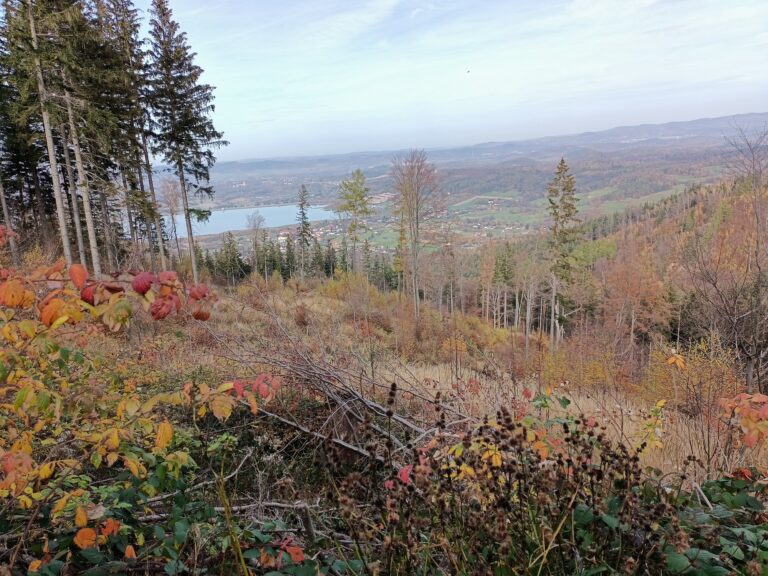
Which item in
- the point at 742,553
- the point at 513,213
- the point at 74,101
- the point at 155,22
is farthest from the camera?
the point at 513,213

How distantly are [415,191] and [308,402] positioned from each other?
2218 centimetres

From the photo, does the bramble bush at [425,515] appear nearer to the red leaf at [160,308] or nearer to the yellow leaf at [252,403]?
the red leaf at [160,308]

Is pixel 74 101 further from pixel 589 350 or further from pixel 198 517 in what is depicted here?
pixel 589 350

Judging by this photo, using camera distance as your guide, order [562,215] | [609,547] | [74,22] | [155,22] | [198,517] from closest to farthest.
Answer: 1. [609,547]
2. [198,517]
3. [74,22]
4. [155,22]
5. [562,215]

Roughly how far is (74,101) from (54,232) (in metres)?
14.2

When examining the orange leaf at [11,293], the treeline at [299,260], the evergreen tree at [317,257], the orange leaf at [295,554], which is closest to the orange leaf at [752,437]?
the orange leaf at [295,554]

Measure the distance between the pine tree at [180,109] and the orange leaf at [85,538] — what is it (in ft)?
63.5

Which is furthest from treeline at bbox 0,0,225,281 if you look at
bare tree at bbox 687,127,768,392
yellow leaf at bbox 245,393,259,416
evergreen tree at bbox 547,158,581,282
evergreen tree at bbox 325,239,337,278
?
evergreen tree at bbox 325,239,337,278

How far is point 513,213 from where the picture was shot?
358ft

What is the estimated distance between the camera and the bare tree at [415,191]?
25172mm

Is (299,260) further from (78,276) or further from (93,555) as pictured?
(93,555)

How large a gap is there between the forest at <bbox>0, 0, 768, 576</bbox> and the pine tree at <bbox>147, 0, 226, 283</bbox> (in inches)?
3.4

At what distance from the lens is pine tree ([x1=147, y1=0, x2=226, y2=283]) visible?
1764cm

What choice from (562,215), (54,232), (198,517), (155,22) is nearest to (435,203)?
(562,215)
